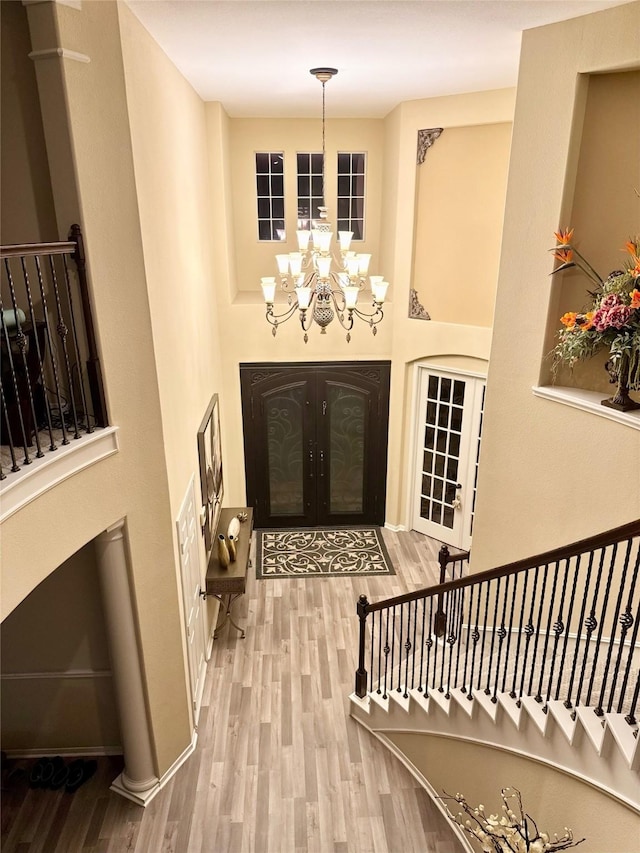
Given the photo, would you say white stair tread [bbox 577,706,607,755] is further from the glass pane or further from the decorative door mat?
the glass pane

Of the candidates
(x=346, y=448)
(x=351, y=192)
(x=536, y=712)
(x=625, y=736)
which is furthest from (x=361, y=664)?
(x=351, y=192)

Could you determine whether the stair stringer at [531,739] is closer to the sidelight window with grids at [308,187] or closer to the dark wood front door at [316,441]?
the dark wood front door at [316,441]

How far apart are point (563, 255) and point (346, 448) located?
14.2 feet

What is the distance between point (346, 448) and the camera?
26.1 feet

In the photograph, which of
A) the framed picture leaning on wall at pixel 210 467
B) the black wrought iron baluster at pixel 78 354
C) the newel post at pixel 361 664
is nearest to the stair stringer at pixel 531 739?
the newel post at pixel 361 664

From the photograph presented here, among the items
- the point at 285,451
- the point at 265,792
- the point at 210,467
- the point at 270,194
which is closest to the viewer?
the point at 265,792

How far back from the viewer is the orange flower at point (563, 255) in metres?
4.13

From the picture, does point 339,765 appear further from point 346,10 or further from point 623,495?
point 346,10

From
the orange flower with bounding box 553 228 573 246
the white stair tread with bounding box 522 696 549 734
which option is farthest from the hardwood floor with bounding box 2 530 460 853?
the orange flower with bounding box 553 228 573 246

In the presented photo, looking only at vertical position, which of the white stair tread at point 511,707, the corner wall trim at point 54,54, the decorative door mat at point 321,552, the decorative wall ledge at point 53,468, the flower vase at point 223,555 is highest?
the corner wall trim at point 54,54

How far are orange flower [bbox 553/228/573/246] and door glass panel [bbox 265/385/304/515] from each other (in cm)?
408

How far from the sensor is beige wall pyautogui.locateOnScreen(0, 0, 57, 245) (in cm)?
311

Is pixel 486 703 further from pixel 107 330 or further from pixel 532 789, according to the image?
pixel 107 330

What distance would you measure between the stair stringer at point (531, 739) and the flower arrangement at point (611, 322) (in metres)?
2.12
